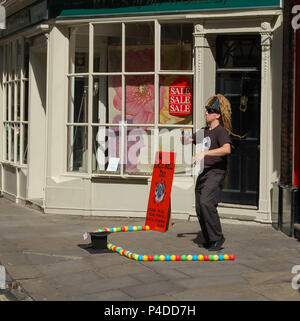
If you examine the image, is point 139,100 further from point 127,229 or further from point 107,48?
point 127,229

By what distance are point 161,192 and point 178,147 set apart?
5.25ft

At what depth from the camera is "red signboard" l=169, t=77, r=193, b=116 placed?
11.7 metres

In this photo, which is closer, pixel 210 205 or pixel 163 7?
pixel 210 205

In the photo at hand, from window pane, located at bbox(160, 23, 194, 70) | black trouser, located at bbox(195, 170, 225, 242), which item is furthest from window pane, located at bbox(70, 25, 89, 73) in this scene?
black trouser, located at bbox(195, 170, 225, 242)

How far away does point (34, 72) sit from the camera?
14.0 meters

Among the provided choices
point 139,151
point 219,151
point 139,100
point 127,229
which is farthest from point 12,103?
point 219,151

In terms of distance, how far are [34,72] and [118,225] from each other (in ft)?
14.3

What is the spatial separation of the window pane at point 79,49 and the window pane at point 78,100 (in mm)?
200

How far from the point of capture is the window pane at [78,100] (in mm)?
12547

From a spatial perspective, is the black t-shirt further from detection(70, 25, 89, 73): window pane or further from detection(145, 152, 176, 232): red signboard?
detection(70, 25, 89, 73): window pane

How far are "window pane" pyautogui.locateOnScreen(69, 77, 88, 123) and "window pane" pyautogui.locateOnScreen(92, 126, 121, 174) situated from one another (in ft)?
1.27

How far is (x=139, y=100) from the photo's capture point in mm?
12086
